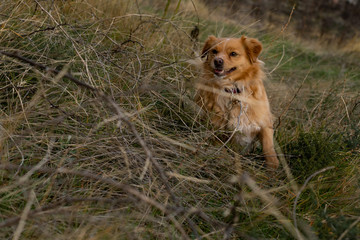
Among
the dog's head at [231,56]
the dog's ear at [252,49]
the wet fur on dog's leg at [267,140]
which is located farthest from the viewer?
the dog's ear at [252,49]

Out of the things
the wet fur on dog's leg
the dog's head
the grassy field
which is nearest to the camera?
the grassy field

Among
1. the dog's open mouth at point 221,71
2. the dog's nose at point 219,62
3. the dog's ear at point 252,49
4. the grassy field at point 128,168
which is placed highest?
the dog's ear at point 252,49

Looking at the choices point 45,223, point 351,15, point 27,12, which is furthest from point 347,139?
point 351,15

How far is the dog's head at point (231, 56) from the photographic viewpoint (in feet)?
9.62

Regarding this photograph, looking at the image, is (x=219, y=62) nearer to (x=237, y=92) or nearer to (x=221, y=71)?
(x=221, y=71)

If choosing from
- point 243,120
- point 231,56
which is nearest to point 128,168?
point 243,120

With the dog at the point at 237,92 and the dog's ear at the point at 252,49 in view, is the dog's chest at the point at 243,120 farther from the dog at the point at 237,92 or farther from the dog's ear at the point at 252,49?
the dog's ear at the point at 252,49

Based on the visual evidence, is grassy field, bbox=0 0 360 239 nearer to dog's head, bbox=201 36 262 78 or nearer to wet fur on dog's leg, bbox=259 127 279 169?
wet fur on dog's leg, bbox=259 127 279 169

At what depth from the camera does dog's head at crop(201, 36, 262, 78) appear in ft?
9.62

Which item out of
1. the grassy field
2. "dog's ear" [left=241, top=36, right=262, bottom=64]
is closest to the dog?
"dog's ear" [left=241, top=36, right=262, bottom=64]

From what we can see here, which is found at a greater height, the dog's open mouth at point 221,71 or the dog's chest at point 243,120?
the dog's open mouth at point 221,71

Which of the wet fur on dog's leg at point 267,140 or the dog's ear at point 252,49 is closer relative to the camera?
the wet fur on dog's leg at point 267,140

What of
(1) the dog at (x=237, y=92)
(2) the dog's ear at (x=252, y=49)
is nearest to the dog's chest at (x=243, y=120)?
(1) the dog at (x=237, y=92)

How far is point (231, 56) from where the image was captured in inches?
117
